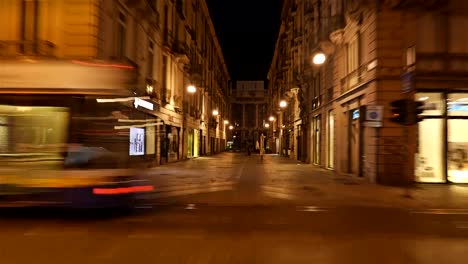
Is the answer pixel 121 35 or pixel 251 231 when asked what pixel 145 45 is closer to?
pixel 121 35

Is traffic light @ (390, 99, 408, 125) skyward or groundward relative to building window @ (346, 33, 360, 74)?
groundward

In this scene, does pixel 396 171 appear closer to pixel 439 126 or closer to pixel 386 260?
pixel 439 126

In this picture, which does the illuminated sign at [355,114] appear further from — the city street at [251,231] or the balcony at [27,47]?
the balcony at [27,47]

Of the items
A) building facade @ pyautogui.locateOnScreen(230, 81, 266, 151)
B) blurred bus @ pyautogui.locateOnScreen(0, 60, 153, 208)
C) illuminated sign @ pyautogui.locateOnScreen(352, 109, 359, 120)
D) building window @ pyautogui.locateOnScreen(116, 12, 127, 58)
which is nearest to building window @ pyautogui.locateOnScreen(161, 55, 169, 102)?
building window @ pyautogui.locateOnScreen(116, 12, 127, 58)

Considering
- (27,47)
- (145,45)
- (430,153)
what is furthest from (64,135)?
(145,45)

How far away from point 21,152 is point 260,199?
6.77 meters

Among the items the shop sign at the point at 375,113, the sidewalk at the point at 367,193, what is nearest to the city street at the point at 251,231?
the sidewalk at the point at 367,193

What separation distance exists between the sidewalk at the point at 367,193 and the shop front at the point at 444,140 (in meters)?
0.79

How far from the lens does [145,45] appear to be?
26.5 metres

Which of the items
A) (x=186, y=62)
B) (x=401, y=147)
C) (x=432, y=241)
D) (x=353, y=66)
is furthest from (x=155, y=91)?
(x=432, y=241)

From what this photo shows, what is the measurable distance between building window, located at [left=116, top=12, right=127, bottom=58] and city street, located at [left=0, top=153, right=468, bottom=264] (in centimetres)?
973

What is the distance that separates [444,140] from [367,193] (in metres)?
5.07

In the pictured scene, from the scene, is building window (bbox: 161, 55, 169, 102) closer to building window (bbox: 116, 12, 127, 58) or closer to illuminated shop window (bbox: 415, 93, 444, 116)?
building window (bbox: 116, 12, 127, 58)

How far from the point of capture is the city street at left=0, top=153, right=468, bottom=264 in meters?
6.98
